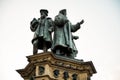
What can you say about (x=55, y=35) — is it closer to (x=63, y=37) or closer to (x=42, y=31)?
(x=63, y=37)

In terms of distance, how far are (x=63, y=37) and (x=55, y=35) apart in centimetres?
38

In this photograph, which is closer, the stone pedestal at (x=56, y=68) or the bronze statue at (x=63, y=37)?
the stone pedestal at (x=56, y=68)

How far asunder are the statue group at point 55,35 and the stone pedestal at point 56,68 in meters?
0.77

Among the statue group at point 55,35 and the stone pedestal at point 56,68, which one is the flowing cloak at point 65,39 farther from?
the stone pedestal at point 56,68

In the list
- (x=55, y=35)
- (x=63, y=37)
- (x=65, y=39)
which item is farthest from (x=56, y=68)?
(x=55, y=35)

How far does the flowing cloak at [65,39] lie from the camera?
20422 mm

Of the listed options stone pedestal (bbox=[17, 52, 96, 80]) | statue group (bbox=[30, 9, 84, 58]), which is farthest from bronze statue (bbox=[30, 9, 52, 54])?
stone pedestal (bbox=[17, 52, 96, 80])

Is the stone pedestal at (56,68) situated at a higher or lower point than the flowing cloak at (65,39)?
lower

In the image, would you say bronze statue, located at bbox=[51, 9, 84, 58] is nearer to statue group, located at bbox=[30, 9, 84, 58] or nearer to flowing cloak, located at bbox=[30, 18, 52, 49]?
statue group, located at bbox=[30, 9, 84, 58]

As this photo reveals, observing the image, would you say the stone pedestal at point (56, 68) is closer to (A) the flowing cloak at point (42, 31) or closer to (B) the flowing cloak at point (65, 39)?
(B) the flowing cloak at point (65, 39)

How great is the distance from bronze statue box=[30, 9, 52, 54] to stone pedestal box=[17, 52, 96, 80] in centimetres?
91

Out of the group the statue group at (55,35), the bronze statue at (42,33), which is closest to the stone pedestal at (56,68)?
the statue group at (55,35)

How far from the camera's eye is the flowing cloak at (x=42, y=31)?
66.9 ft

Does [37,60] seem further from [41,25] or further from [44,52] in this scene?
[41,25]
